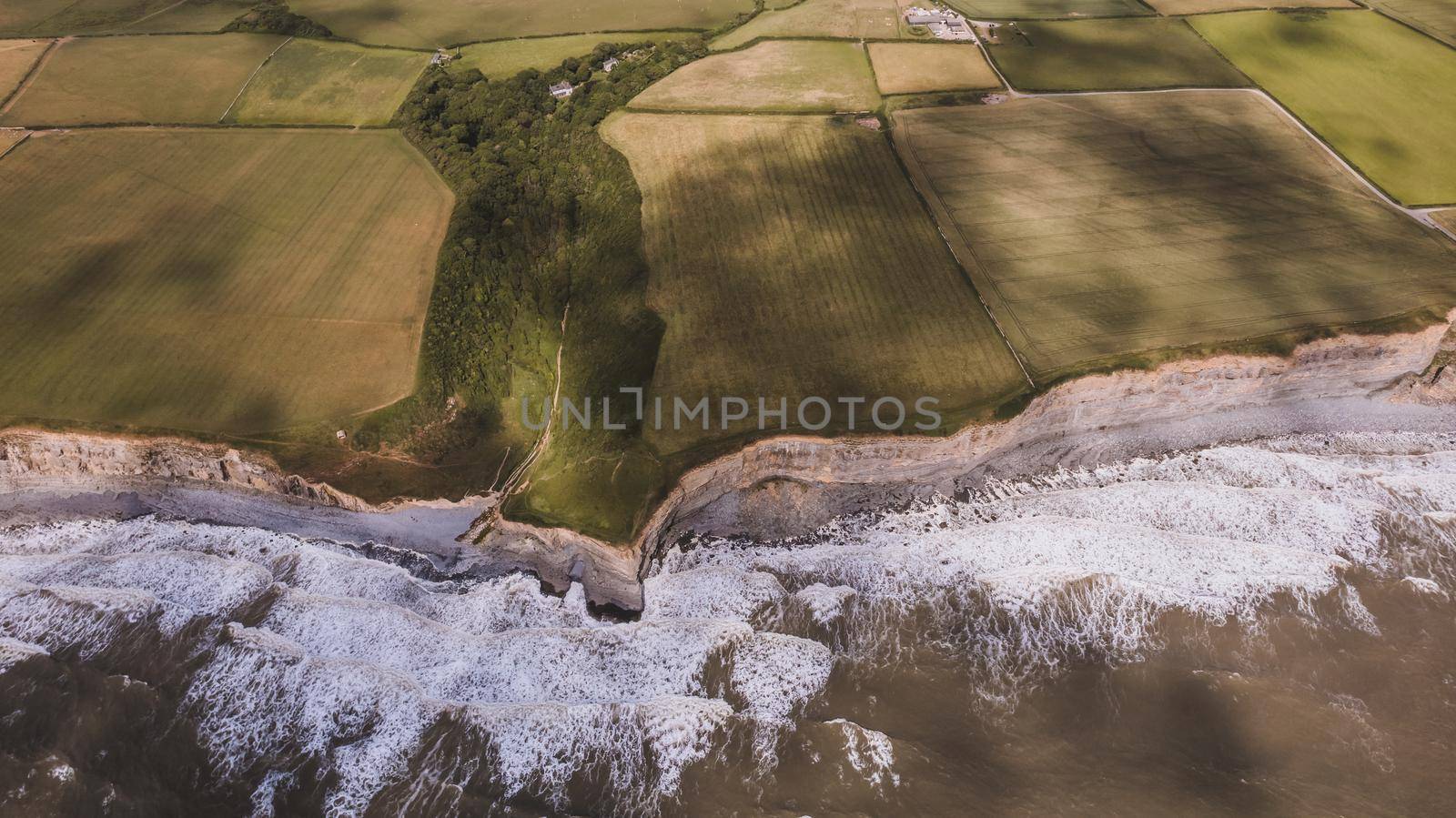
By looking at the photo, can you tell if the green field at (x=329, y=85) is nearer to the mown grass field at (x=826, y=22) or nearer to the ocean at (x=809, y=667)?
the mown grass field at (x=826, y=22)

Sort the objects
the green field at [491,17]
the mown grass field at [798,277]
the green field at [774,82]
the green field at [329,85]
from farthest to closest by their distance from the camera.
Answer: the green field at [491,17]
the green field at [329,85]
the green field at [774,82]
the mown grass field at [798,277]

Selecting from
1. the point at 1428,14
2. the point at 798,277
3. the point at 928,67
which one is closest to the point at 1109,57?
the point at 928,67

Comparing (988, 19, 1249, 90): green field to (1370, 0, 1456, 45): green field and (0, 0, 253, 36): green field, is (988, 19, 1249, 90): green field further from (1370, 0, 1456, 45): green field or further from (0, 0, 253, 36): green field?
(0, 0, 253, 36): green field

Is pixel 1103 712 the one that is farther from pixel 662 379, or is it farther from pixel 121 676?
pixel 121 676

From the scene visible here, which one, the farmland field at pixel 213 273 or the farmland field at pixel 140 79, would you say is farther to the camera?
the farmland field at pixel 140 79

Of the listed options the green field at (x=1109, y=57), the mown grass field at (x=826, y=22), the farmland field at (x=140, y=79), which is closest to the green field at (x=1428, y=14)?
the green field at (x=1109, y=57)

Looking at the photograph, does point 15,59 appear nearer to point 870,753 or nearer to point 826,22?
point 826,22
